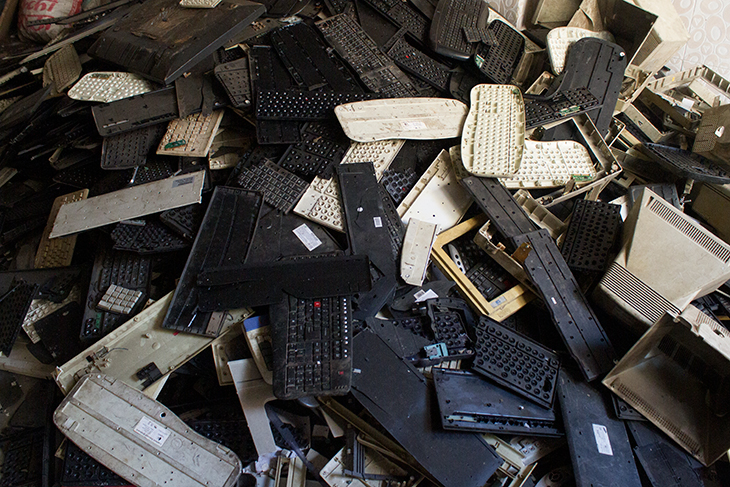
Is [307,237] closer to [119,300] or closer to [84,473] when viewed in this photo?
[119,300]

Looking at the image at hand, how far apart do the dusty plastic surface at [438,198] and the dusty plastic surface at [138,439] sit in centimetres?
168

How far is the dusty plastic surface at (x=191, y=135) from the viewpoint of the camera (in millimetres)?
3135

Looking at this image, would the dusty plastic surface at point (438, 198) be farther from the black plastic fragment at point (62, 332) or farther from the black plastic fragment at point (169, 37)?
the black plastic fragment at point (62, 332)

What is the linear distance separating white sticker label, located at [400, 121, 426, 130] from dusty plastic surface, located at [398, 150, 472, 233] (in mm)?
221

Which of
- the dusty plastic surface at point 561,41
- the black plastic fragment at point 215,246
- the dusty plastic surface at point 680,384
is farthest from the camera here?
the dusty plastic surface at point 561,41

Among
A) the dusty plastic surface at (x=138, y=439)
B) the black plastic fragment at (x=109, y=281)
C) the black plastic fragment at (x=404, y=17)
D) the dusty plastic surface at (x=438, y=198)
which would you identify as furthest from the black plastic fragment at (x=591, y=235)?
the black plastic fragment at (x=109, y=281)

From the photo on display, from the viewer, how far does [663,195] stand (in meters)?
→ 3.15

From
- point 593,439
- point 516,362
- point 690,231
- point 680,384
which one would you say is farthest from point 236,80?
point 680,384

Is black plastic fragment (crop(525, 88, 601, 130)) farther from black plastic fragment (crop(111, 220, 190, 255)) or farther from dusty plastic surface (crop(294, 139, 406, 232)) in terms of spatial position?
black plastic fragment (crop(111, 220, 190, 255))

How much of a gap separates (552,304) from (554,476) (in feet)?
2.80

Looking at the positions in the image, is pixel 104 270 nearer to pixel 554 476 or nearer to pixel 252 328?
pixel 252 328

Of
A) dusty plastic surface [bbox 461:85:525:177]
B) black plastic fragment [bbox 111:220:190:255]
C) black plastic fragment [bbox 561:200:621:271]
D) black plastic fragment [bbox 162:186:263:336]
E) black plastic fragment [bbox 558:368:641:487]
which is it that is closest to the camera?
black plastic fragment [bbox 558:368:641:487]

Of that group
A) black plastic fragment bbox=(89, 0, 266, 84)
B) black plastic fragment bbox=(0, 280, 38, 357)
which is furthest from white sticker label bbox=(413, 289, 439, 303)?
black plastic fragment bbox=(0, 280, 38, 357)

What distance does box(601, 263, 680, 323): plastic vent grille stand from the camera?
240cm
